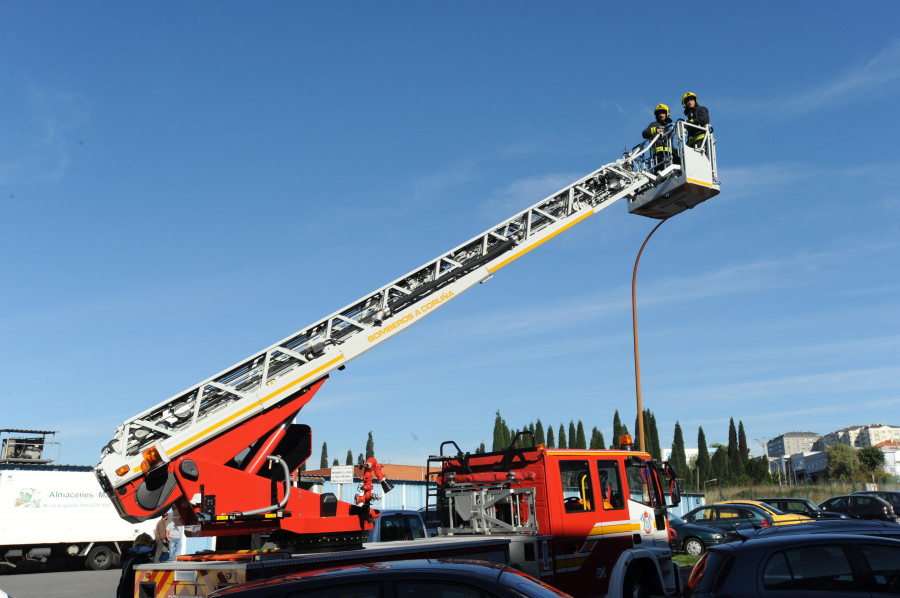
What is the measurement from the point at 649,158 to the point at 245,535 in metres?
8.28

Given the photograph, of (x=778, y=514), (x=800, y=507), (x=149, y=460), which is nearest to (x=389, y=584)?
(x=149, y=460)

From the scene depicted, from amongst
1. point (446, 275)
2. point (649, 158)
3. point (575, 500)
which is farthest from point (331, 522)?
point (649, 158)

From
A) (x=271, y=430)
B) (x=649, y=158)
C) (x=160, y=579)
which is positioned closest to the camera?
(x=160, y=579)

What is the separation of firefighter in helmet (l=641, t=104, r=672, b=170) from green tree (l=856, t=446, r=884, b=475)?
99959mm

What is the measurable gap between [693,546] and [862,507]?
20.4ft

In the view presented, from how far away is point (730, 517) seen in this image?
20484 millimetres

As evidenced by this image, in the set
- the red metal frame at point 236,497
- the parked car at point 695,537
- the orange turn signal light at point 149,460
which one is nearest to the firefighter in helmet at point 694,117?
the red metal frame at point 236,497

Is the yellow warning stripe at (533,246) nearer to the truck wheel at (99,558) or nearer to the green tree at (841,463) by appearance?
the truck wheel at (99,558)

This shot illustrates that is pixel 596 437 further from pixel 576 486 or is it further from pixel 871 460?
pixel 576 486

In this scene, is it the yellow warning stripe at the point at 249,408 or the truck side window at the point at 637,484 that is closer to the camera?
the yellow warning stripe at the point at 249,408

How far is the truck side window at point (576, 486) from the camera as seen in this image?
880 cm

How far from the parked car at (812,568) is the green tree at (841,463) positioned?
102 m

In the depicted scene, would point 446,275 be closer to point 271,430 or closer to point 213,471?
point 271,430

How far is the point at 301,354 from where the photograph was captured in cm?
896
